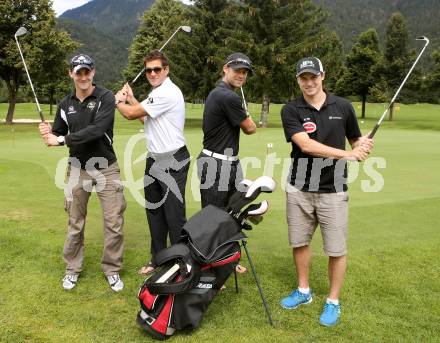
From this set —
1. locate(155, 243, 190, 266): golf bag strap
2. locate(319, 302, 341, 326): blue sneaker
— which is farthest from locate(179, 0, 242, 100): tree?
locate(155, 243, 190, 266): golf bag strap

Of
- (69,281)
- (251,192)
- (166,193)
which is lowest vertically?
(69,281)

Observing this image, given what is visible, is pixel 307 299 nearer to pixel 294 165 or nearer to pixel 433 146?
pixel 294 165

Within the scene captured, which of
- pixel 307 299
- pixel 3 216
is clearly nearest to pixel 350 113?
pixel 307 299

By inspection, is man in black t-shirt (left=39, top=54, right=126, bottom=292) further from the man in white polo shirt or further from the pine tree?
the pine tree

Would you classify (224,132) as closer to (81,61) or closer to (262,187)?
(262,187)

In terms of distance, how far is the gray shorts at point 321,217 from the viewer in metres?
3.81

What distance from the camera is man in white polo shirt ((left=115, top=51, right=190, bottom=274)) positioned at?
431 cm

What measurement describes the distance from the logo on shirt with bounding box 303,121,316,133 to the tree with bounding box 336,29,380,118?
4391 centimetres

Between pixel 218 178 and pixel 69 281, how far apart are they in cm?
171

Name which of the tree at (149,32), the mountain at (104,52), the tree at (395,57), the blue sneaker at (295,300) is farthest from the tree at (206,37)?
the mountain at (104,52)

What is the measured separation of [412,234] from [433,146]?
39.5 feet

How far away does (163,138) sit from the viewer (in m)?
4.46

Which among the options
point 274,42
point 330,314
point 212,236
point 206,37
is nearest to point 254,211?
point 212,236

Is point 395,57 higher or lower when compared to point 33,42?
higher
